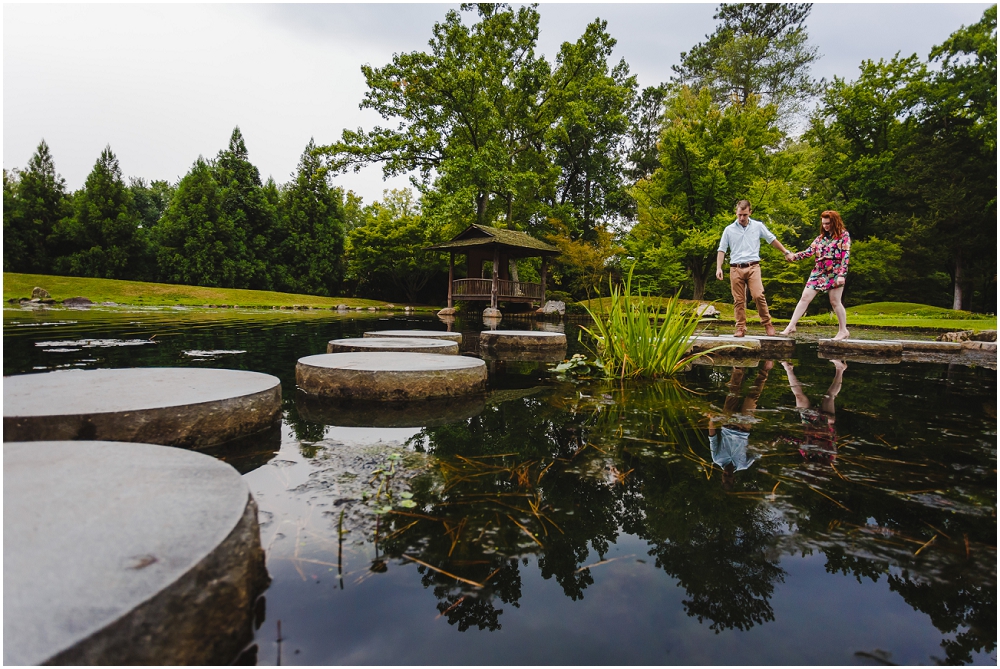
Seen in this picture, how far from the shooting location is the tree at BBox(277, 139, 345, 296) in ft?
96.9

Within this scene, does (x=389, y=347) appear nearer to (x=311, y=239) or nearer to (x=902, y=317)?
(x=902, y=317)

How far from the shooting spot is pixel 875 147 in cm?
2353

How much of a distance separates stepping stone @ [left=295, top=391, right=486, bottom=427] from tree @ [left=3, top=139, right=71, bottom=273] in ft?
93.1

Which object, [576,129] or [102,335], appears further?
[576,129]

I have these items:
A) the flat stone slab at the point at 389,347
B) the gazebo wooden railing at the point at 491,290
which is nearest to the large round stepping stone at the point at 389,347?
the flat stone slab at the point at 389,347

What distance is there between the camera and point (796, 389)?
3809mm

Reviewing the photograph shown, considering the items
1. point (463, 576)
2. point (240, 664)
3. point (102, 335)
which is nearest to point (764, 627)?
point (463, 576)

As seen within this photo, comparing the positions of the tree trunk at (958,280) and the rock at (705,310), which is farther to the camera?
the tree trunk at (958,280)

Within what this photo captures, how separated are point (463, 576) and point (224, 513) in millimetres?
597

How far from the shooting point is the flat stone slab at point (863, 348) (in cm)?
620

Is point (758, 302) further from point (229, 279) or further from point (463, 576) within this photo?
point (229, 279)

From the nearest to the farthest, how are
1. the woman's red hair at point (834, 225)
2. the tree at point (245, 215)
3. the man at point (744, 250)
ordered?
the woman's red hair at point (834, 225) < the man at point (744, 250) < the tree at point (245, 215)

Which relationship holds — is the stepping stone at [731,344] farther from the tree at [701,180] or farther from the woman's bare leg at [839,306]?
the tree at [701,180]

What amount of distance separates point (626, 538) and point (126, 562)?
4.01ft
